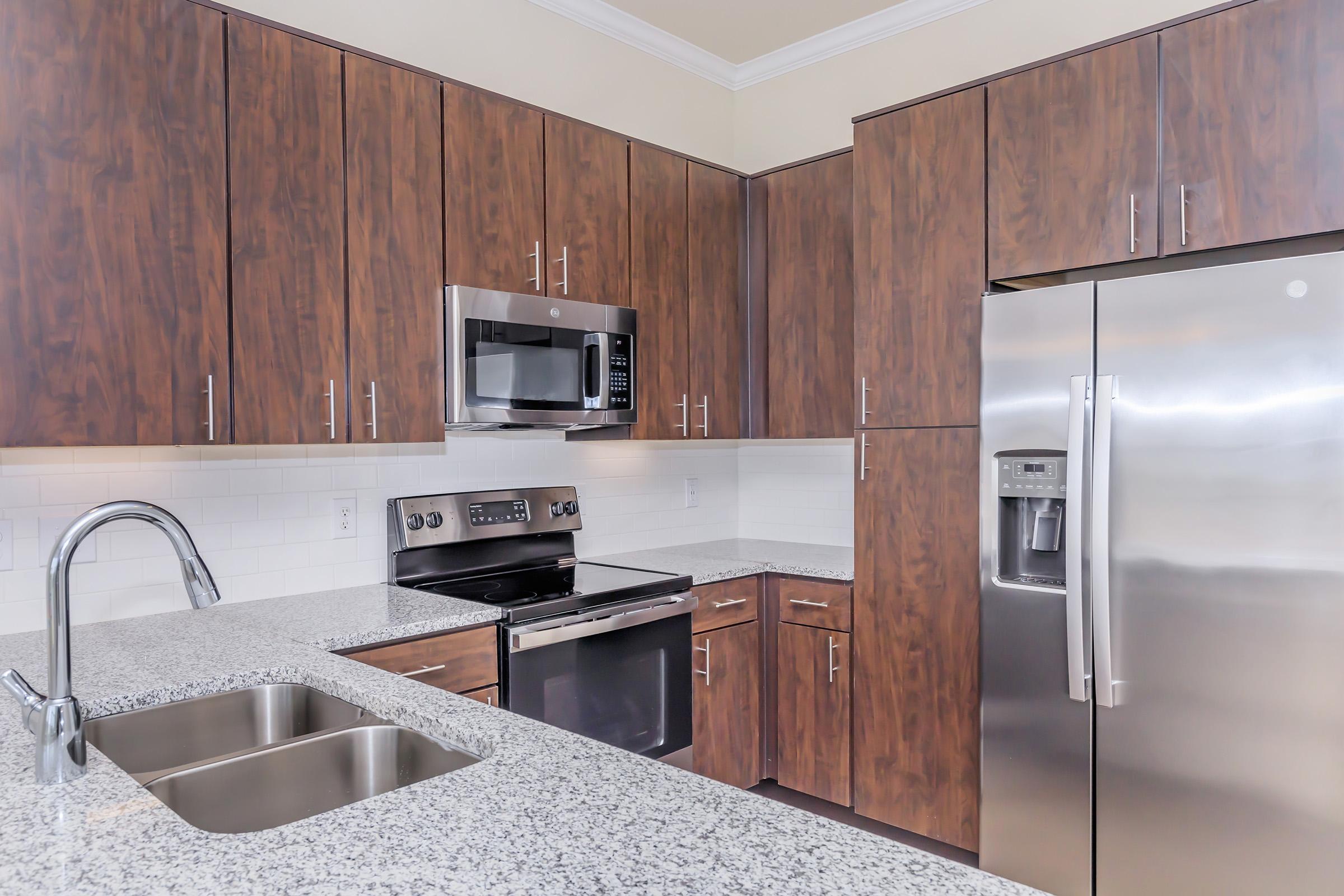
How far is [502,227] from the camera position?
253 cm

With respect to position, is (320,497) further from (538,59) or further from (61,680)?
(538,59)

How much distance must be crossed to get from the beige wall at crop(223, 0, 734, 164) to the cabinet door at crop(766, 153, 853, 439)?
0.69m

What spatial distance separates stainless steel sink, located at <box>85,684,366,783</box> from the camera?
1452 mm

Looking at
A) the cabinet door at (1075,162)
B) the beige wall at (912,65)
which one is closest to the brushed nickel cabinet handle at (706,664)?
the cabinet door at (1075,162)

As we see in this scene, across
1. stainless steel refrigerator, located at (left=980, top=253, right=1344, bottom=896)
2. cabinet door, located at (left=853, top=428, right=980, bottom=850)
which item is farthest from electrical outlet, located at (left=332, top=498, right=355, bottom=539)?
stainless steel refrigerator, located at (left=980, top=253, right=1344, bottom=896)

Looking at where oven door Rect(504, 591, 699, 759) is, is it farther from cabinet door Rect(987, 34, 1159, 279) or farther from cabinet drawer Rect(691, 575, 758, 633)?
cabinet door Rect(987, 34, 1159, 279)

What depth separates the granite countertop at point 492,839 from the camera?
805 millimetres

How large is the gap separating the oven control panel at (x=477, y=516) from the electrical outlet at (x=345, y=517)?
106 millimetres

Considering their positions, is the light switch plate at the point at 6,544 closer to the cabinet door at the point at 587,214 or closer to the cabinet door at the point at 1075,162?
the cabinet door at the point at 587,214

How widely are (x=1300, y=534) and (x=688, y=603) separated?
1567 millimetres

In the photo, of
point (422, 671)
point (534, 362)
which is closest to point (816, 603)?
point (534, 362)

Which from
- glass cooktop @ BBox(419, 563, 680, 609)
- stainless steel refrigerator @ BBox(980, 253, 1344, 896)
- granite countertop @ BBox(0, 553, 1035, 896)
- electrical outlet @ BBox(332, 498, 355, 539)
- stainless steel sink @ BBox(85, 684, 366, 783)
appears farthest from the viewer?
electrical outlet @ BBox(332, 498, 355, 539)

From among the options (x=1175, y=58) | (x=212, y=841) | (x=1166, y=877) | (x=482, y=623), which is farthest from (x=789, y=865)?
(x=1175, y=58)

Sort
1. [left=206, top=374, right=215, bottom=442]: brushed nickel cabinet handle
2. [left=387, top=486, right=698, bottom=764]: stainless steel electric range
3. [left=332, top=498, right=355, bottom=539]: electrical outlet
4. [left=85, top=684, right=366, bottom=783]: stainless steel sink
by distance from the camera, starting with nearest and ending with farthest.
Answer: [left=85, top=684, right=366, bottom=783]: stainless steel sink → [left=206, top=374, right=215, bottom=442]: brushed nickel cabinet handle → [left=387, top=486, right=698, bottom=764]: stainless steel electric range → [left=332, top=498, right=355, bottom=539]: electrical outlet
